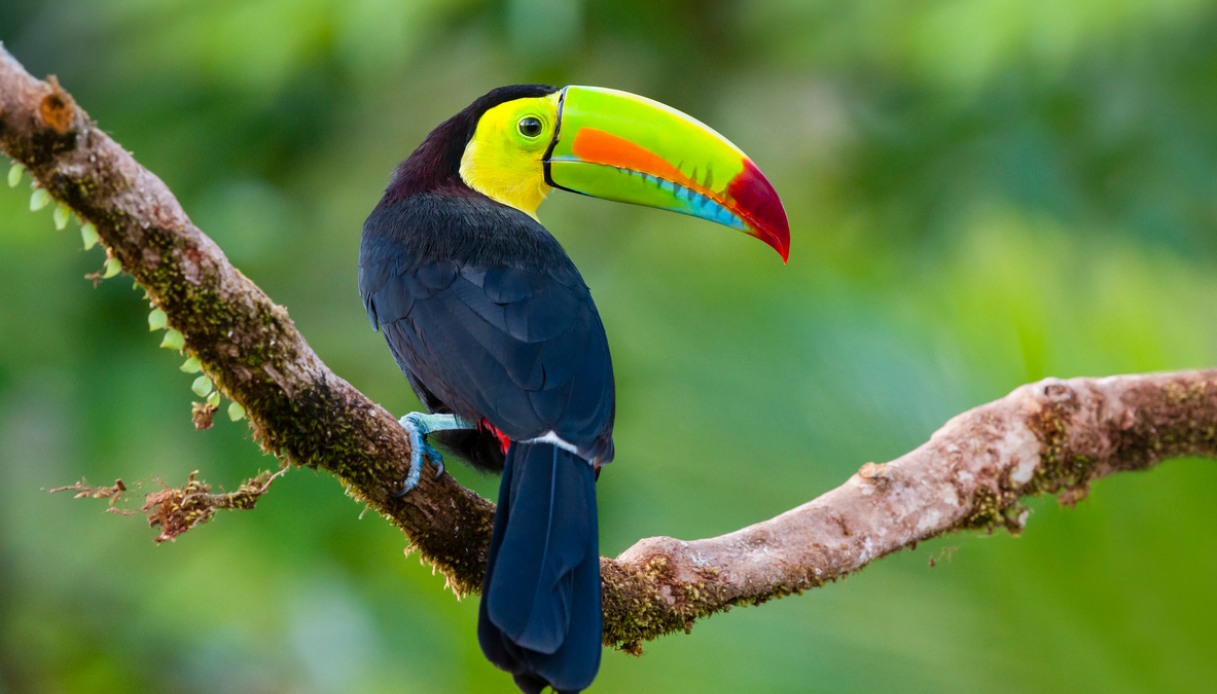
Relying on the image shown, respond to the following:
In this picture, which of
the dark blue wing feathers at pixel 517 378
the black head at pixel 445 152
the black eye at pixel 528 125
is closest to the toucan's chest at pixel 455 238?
the dark blue wing feathers at pixel 517 378

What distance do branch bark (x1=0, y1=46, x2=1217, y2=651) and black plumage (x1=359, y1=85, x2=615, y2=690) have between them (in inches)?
7.4

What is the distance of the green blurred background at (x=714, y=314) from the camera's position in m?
2.81

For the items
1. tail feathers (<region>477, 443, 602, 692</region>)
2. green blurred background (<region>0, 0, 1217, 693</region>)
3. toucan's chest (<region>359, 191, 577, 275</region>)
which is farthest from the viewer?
green blurred background (<region>0, 0, 1217, 693</region>)

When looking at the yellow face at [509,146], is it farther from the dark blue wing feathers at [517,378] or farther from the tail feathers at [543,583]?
the tail feathers at [543,583]

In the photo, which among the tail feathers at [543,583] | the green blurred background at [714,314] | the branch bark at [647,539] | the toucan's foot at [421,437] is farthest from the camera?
the green blurred background at [714,314]

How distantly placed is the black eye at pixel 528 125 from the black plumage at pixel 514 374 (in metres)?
0.18

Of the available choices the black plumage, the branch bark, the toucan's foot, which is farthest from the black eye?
the branch bark

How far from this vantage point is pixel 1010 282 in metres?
3.41

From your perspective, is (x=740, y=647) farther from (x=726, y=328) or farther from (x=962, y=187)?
(x=962, y=187)

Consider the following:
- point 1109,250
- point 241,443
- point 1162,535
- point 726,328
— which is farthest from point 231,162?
point 1162,535

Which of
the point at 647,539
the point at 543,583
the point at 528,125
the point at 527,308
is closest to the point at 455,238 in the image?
the point at 527,308

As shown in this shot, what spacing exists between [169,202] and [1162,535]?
2064 millimetres

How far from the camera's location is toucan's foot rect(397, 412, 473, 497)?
6.82ft

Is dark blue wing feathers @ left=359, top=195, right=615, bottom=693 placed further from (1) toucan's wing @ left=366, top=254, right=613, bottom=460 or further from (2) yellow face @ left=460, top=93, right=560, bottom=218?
(2) yellow face @ left=460, top=93, right=560, bottom=218
